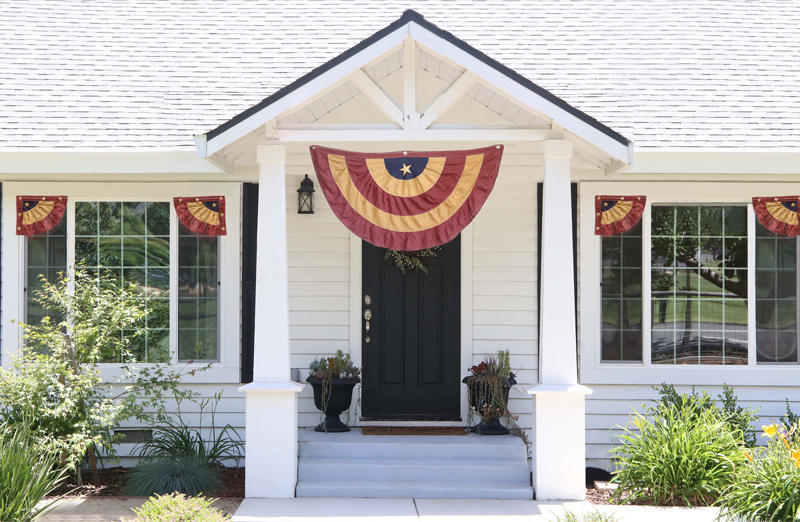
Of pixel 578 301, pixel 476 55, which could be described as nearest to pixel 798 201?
pixel 578 301

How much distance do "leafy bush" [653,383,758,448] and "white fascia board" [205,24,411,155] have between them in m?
4.02

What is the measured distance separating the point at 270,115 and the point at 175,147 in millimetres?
1764

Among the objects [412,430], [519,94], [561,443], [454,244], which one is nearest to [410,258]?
[454,244]

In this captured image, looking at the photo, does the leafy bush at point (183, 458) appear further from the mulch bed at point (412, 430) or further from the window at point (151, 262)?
the mulch bed at point (412, 430)

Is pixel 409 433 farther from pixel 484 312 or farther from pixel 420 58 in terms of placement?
pixel 420 58

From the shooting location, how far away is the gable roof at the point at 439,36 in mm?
5496

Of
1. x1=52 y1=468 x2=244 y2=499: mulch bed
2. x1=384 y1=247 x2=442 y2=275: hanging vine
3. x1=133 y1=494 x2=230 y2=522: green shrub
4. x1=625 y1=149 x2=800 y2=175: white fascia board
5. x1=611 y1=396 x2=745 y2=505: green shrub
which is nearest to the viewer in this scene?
x1=133 y1=494 x2=230 y2=522: green shrub

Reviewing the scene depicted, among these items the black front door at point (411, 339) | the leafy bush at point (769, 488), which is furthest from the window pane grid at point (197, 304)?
the leafy bush at point (769, 488)

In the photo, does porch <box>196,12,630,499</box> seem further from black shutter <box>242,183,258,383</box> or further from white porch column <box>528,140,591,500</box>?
black shutter <box>242,183,258,383</box>

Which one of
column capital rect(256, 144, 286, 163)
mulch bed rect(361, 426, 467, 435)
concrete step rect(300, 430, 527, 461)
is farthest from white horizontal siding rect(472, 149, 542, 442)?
column capital rect(256, 144, 286, 163)

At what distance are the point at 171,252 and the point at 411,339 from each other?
266 cm

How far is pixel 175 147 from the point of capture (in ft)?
22.9

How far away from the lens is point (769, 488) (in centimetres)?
505

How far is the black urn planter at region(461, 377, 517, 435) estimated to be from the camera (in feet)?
22.8
